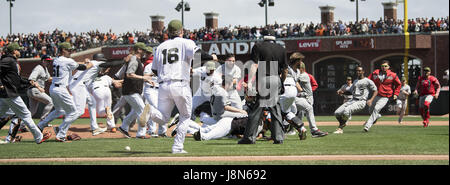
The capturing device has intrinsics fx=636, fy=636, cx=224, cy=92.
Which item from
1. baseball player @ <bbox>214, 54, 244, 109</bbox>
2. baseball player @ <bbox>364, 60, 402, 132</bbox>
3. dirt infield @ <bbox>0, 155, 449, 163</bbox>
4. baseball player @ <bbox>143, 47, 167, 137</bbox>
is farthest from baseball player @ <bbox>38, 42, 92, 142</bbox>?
baseball player @ <bbox>364, 60, 402, 132</bbox>

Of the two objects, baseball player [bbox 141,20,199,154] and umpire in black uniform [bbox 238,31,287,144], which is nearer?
baseball player [bbox 141,20,199,154]

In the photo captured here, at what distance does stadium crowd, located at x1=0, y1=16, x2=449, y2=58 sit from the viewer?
39.8m

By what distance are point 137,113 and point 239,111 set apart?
231cm

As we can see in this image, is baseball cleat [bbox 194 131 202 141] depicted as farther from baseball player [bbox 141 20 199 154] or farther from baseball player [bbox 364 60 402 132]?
baseball player [bbox 364 60 402 132]

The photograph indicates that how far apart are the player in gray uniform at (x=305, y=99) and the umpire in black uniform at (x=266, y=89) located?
2450mm

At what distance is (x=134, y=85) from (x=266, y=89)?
13.7 ft

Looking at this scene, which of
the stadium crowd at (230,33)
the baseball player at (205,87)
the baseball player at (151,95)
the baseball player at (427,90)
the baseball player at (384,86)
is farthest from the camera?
the stadium crowd at (230,33)

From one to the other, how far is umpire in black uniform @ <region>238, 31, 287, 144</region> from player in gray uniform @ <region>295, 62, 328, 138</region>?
245 centimetres

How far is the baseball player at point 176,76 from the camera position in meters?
9.05

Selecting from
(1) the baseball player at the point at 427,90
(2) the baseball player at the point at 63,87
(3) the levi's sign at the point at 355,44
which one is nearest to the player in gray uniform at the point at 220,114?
(2) the baseball player at the point at 63,87

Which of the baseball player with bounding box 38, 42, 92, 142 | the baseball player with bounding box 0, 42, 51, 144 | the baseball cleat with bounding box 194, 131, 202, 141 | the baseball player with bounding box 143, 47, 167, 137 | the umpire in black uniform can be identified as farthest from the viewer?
the baseball player with bounding box 143, 47, 167, 137

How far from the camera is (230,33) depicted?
44.0 metres

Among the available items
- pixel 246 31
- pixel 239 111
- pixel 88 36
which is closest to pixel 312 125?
pixel 239 111

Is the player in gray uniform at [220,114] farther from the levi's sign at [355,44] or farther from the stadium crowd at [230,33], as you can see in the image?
the levi's sign at [355,44]
